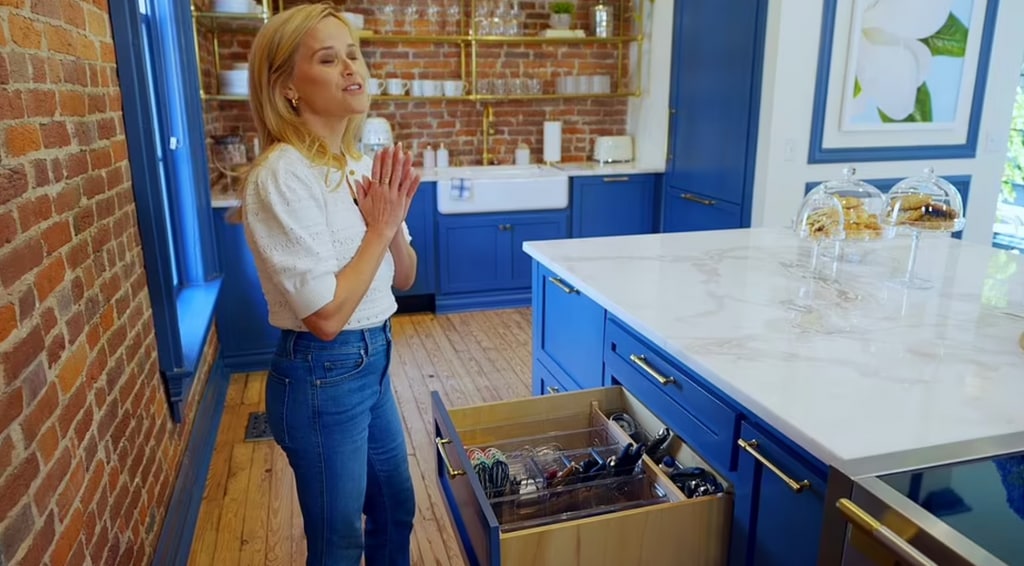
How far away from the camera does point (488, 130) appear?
506 cm

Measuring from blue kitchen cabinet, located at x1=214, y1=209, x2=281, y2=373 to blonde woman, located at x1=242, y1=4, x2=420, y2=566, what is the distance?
2205 millimetres

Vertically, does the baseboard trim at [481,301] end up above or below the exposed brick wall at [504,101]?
below

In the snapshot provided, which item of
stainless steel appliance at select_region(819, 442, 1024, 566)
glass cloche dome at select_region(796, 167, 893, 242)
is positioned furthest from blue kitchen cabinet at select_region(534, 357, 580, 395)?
stainless steel appliance at select_region(819, 442, 1024, 566)

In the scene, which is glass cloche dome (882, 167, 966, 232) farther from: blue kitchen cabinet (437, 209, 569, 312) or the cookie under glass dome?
blue kitchen cabinet (437, 209, 569, 312)

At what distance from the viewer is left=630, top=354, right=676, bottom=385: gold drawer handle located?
5.10 ft

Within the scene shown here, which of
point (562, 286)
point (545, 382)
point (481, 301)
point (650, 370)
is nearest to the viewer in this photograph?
point (650, 370)

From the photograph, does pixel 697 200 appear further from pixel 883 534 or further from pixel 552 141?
pixel 883 534

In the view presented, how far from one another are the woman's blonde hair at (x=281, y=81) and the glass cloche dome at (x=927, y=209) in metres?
1.43

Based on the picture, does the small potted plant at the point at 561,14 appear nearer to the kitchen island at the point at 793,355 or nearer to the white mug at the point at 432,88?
the white mug at the point at 432,88

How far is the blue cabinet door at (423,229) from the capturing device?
4.33m

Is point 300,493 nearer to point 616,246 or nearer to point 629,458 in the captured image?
point 629,458

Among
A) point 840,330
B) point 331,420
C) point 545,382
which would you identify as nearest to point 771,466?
point 840,330

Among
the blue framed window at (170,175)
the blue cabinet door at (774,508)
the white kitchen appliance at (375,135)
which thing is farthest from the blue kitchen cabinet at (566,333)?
the white kitchen appliance at (375,135)

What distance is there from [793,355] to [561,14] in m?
3.98
